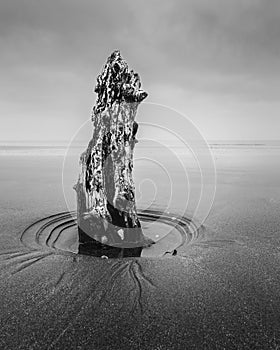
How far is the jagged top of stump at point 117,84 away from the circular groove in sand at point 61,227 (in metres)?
2.14

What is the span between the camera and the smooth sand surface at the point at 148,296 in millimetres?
2051

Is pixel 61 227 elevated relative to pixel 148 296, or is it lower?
elevated

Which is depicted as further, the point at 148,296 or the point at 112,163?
Answer: the point at 112,163

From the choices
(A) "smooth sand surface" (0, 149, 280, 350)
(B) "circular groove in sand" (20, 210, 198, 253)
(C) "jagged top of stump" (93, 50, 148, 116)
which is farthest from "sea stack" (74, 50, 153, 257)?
(A) "smooth sand surface" (0, 149, 280, 350)

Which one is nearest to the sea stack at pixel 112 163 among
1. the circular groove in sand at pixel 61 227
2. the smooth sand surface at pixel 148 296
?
the circular groove in sand at pixel 61 227

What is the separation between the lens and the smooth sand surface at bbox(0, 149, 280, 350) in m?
2.05

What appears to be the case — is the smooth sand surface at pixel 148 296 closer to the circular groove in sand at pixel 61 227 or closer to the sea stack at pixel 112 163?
the circular groove in sand at pixel 61 227

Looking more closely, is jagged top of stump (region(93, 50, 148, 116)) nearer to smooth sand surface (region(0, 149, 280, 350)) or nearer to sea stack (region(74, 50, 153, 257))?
sea stack (region(74, 50, 153, 257))

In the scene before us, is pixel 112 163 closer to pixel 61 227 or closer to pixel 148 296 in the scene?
pixel 61 227

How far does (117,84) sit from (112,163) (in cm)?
125

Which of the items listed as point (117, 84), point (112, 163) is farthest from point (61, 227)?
point (117, 84)

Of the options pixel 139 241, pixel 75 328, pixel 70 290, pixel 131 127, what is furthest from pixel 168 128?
pixel 75 328

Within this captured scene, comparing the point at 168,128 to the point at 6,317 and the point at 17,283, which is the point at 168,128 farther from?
the point at 6,317

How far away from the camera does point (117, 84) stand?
4289mm
